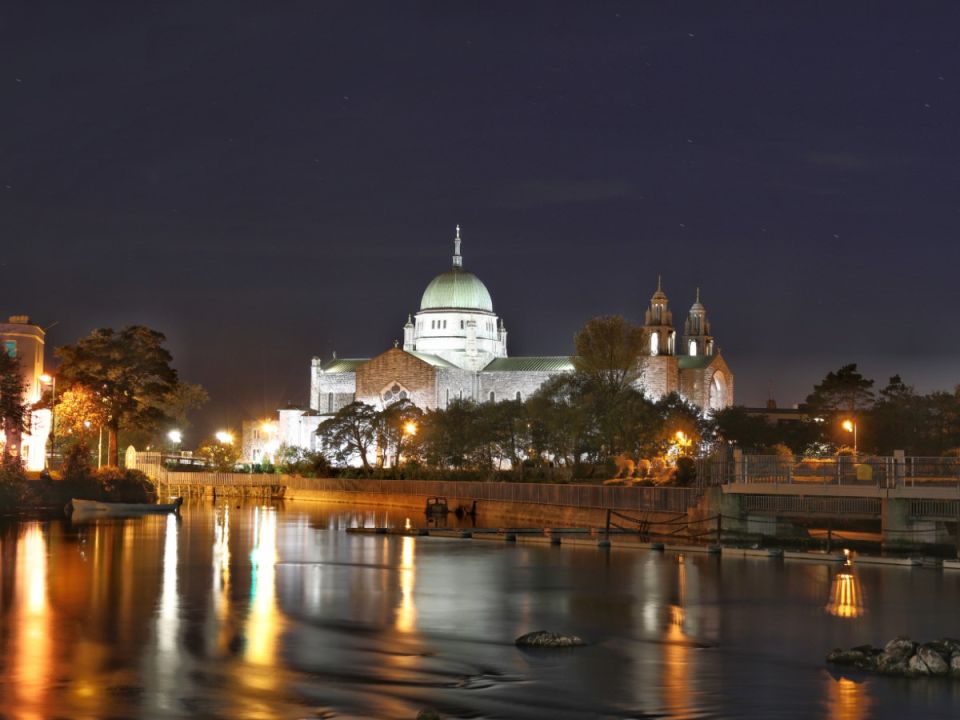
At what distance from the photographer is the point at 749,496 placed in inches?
1882

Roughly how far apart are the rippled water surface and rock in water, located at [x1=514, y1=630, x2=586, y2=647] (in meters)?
0.30

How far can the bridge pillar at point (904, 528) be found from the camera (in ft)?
140

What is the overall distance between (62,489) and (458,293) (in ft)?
255

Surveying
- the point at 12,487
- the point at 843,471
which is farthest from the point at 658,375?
the point at 843,471

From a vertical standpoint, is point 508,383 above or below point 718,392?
above

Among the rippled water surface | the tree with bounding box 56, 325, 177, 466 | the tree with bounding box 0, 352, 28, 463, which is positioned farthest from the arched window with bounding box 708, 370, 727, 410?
the rippled water surface

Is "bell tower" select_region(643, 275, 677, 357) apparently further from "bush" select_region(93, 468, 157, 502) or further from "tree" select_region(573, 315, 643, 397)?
"bush" select_region(93, 468, 157, 502)

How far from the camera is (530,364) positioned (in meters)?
128

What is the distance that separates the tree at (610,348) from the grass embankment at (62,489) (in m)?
34.6

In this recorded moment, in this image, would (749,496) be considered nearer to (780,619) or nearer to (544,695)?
(780,619)

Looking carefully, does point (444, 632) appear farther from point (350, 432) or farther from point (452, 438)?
point (350, 432)

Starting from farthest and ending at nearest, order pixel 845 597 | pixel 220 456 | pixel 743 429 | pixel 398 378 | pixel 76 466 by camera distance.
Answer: pixel 398 378
pixel 220 456
pixel 743 429
pixel 76 466
pixel 845 597

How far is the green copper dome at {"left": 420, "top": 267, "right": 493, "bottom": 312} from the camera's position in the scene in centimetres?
13625

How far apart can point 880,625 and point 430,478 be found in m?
57.6
